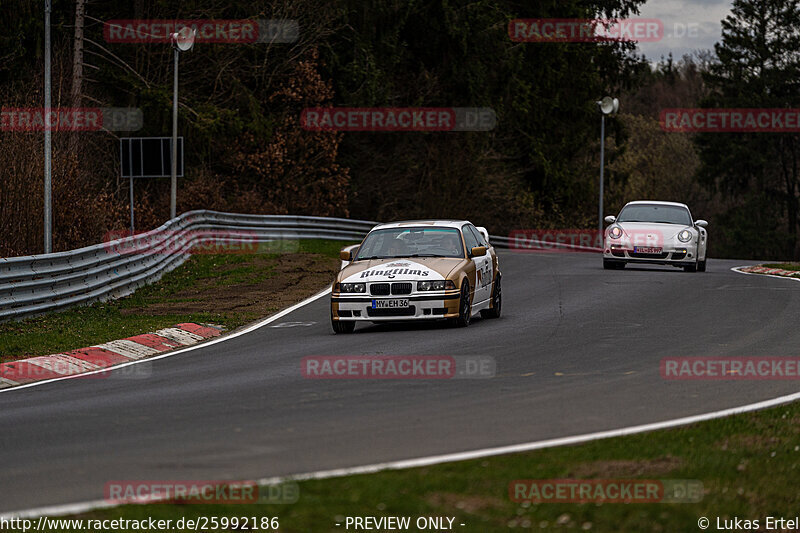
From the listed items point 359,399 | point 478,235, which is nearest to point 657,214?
point 478,235

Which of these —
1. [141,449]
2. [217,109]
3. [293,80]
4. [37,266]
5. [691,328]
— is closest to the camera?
[141,449]

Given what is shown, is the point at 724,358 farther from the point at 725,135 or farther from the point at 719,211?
the point at 719,211

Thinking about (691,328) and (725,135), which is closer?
(691,328)

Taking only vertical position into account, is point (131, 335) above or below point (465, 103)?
below

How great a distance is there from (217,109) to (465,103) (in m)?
13.3

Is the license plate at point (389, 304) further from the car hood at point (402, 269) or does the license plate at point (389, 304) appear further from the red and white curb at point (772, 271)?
the red and white curb at point (772, 271)

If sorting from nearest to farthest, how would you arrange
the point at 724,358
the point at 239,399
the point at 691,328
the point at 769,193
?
the point at 239,399, the point at 724,358, the point at 691,328, the point at 769,193

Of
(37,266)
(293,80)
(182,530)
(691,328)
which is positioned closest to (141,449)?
(182,530)

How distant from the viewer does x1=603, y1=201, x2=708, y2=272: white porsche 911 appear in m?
26.5

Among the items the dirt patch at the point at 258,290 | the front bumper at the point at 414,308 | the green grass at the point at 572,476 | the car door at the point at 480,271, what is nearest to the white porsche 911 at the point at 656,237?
the dirt patch at the point at 258,290

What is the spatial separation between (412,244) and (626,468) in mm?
10142

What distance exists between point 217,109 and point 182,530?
38908 mm

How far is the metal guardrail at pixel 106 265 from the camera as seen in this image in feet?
59.6

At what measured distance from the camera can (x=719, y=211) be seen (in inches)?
3415
